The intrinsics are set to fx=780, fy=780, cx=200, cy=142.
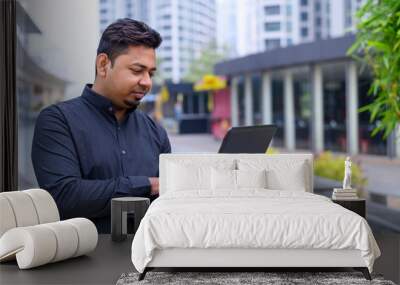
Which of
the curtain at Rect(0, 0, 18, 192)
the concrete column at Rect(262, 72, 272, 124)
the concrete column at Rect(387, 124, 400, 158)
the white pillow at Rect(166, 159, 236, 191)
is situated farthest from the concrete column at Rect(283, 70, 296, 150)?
the white pillow at Rect(166, 159, 236, 191)

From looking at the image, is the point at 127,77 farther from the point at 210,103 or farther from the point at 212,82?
the point at 212,82

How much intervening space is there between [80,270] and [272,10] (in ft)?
25.6

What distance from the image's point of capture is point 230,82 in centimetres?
1256

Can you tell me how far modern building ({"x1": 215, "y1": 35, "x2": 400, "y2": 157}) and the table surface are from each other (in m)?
6.02

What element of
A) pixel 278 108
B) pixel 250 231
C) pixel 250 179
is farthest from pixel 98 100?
pixel 278 108

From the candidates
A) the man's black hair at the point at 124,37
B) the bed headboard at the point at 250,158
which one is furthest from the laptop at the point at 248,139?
the man's black hair at the point at 124,37

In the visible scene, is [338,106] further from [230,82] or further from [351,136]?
[230,82]

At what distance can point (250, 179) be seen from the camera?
201 inches

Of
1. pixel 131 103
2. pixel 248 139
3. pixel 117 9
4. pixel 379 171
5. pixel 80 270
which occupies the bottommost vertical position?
pixel 80 270

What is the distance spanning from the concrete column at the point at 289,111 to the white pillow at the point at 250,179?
621cm

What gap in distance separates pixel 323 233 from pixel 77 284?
1307 mm

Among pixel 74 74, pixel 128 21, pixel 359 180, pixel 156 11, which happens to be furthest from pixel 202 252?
pixel 156 11

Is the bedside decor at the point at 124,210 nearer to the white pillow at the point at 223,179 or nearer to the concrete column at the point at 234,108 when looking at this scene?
the white pillow at the point at 223,179

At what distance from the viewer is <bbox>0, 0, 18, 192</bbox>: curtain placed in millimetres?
6336
